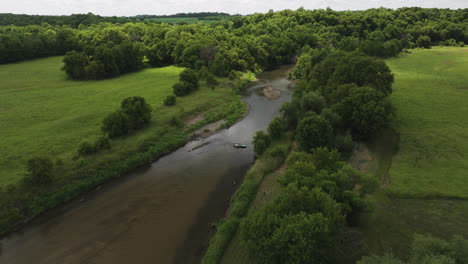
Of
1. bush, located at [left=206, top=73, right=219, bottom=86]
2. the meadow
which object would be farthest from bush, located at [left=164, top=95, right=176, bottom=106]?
the meadow

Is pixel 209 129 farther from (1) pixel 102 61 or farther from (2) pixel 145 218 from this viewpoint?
(1) pixel 102 61

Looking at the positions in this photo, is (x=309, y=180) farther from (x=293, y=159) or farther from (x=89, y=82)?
(x=89, y=82)

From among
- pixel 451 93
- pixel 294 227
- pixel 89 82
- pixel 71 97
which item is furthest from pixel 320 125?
pixel 89 82

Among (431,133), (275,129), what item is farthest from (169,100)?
(431,133)

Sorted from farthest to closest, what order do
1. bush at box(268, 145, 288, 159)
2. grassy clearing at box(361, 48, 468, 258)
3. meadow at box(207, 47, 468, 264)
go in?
bush at box(268, 145, 288, 159) < grassy clearing at box(361, 48, 468, 258) < meadow at box(207, 47, 468, 264)

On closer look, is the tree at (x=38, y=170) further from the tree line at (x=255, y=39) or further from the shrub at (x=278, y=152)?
the tree line at (x=255, y=39)

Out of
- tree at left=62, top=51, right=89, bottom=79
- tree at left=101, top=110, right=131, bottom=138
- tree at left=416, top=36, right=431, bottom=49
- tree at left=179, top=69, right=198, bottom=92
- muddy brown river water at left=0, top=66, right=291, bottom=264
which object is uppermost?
tree at left=416, top=36, right=431, bottom=49

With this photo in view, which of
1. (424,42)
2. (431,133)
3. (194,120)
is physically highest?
(424,42)

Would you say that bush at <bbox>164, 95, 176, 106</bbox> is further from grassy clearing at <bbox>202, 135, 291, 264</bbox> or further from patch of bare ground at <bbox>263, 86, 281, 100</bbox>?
grassy clearing at <bbox>202, 135, 291, 264</bbox>
